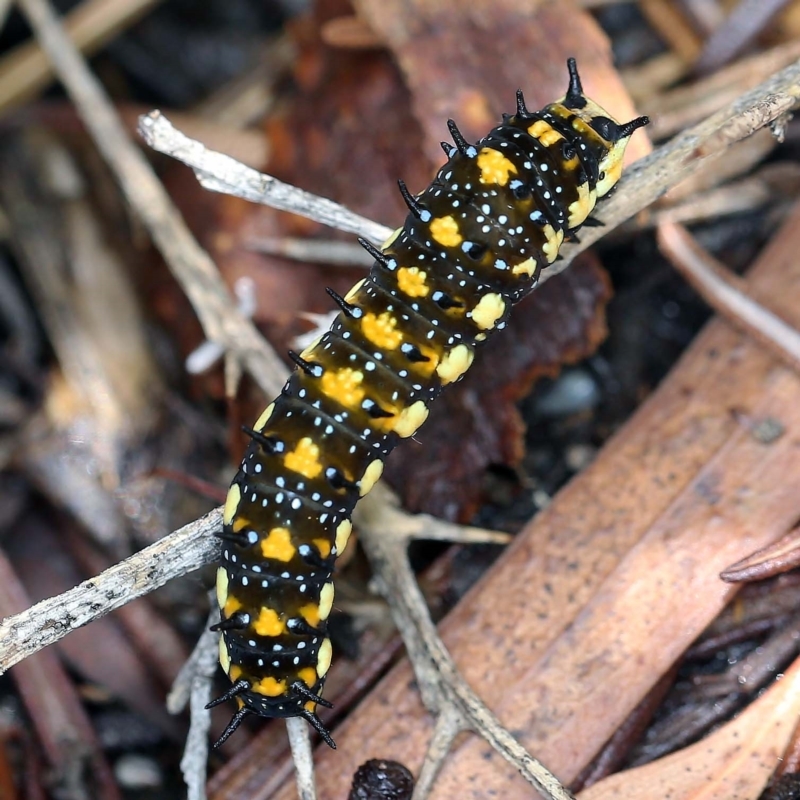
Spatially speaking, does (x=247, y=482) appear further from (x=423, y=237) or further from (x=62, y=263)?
(x=62, y=263)

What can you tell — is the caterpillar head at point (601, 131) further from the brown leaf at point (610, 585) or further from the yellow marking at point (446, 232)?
the brown leaf at point (610, 585)

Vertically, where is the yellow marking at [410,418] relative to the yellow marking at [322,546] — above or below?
above

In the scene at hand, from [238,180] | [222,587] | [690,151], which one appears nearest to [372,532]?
[222,587]

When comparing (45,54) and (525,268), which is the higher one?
(45,54)

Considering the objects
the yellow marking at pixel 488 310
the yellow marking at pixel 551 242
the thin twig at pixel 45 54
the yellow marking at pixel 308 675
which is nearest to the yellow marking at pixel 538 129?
the yellow marking at pixel 551 242

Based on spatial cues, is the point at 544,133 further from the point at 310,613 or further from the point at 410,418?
the point at 310,613

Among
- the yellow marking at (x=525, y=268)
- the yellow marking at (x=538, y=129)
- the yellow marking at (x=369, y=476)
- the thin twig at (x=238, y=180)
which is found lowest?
the yellow marking at (x=369, y=476)

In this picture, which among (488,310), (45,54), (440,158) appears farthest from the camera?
(45,54)

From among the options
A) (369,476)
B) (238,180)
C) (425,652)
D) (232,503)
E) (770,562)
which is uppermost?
(238,180)
